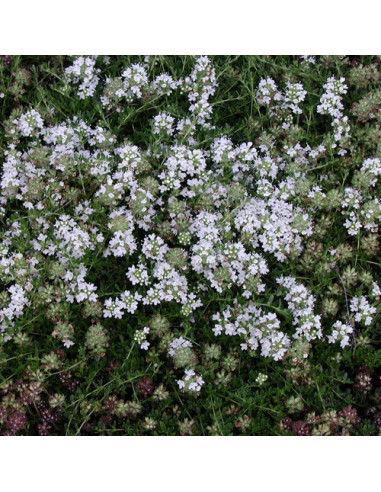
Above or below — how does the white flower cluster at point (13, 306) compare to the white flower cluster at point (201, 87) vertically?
below

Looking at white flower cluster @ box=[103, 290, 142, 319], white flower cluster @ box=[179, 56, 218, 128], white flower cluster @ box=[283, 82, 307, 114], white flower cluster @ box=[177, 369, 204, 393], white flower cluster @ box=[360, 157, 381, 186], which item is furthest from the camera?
white flower cluster @ box=[283, 82, 307, 114]

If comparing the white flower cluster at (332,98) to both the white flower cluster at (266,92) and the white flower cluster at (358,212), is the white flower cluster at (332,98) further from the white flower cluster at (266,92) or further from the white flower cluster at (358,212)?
the white flower cluster at (358,212)

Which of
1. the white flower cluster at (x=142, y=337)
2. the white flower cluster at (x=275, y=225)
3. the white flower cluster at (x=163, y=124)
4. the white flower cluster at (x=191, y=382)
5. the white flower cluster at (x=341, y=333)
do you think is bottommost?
the white flower cluster at (x=191, y=382)

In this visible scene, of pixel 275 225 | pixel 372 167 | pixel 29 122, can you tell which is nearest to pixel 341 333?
pixel 275 225

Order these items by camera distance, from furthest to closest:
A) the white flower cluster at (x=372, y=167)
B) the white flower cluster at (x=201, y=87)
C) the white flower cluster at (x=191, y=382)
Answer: the white flower cluster at (x=201, y=87), the white flower cluster at (x=372, y=167), the white flower cluster at (x=191, y=382)

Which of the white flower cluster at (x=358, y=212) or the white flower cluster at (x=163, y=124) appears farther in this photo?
the white flower cluster at (x=163, y=124)

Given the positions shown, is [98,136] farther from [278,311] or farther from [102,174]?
[278,311]

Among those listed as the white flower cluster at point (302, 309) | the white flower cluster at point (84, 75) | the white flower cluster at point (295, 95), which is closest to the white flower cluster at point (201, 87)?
the white flower cluster at point (295, 95)

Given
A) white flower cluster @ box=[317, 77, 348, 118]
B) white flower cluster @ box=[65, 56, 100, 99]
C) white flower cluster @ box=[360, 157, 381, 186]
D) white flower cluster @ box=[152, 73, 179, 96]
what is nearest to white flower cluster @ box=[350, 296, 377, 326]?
white flower cluster @ box=[360, 157, 381, 186]

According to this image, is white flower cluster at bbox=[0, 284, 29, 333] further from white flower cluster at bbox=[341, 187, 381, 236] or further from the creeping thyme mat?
white flower cluster at bbox=[341, 187, 381, 236]
